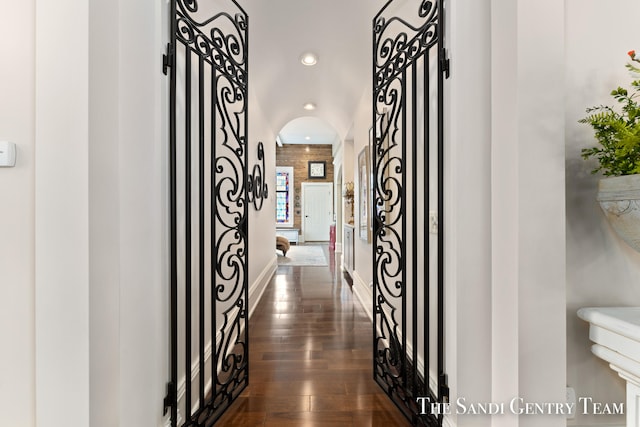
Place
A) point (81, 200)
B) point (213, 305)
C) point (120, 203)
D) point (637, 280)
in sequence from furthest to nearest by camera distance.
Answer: point (213, 305) → point (637, 280) → point (120, 203) → point (81, 200)

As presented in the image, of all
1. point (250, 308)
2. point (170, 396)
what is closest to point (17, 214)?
point (170, 396)

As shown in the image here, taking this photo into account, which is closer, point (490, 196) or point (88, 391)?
point (88, 391)

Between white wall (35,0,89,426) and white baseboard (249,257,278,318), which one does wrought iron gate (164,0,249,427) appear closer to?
white wall (35,0,89,426)

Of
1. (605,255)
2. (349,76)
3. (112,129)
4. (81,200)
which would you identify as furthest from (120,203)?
(349,76)

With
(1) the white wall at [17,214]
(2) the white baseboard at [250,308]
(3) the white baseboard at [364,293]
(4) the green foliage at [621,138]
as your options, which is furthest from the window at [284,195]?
(4) the green foliage at [621,138]

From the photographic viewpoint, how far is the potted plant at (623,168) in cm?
97

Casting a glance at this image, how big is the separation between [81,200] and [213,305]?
906 millimetres

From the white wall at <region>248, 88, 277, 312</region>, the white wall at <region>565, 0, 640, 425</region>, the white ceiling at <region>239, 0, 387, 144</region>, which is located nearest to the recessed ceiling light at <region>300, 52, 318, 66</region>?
the white ceiling at <region>239, 0, 387, 144</region>

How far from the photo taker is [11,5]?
998 millimetres

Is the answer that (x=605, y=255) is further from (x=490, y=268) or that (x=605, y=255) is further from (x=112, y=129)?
(x=112, y=129)

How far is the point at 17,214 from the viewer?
1.01m

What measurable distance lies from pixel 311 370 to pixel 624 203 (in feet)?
6.15

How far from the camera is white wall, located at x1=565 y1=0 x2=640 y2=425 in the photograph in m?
1.21

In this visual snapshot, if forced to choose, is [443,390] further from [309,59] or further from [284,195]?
[284,195]
